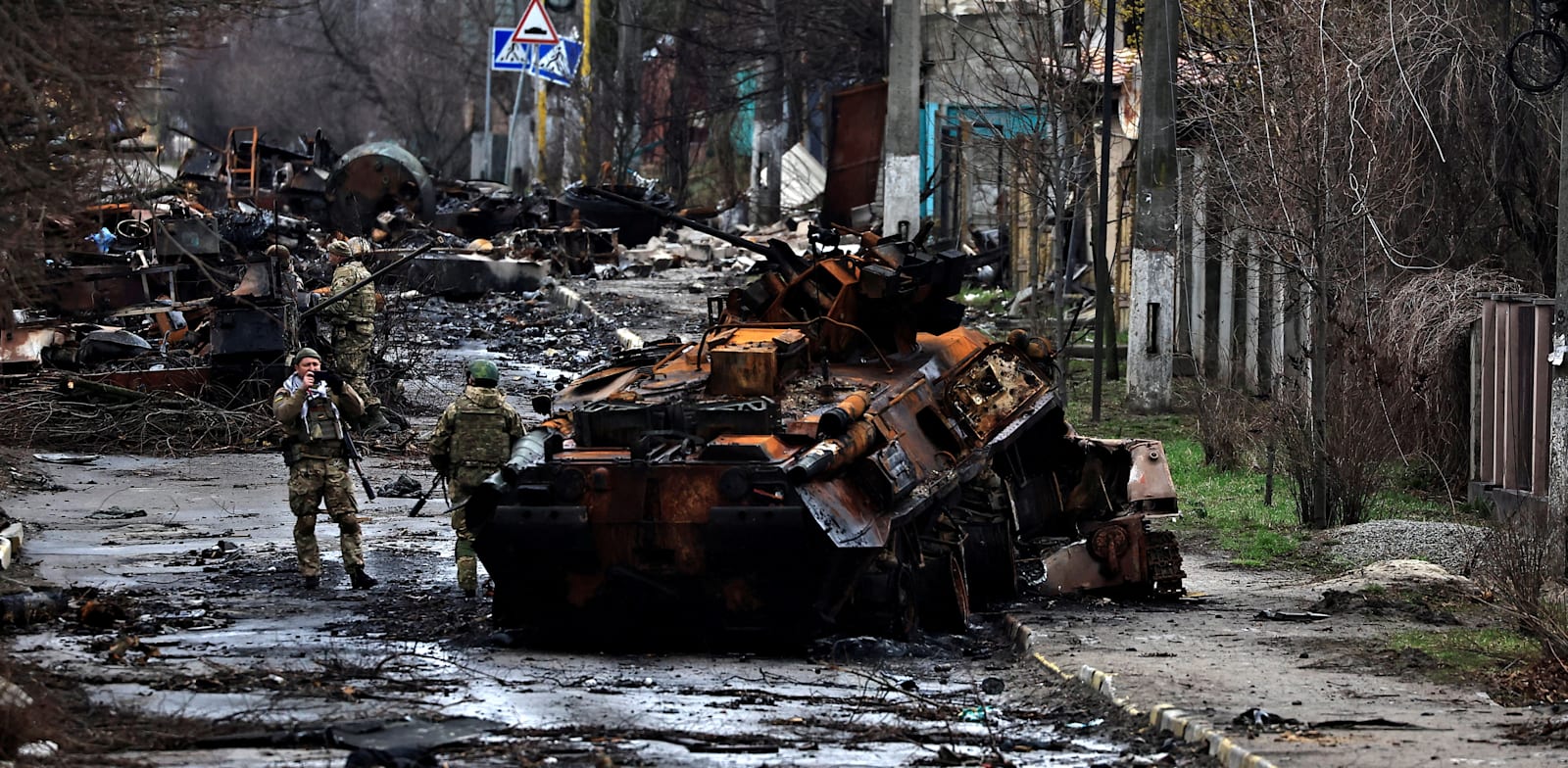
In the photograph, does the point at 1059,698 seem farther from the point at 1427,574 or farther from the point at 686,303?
the point at 686,303

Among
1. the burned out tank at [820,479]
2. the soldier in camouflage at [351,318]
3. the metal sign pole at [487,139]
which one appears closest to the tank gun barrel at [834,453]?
the burned out tank at [820,479]

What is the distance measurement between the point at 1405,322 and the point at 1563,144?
5.90m

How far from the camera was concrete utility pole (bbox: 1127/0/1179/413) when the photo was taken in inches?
937

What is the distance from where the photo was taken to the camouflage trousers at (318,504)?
1409 centimetres

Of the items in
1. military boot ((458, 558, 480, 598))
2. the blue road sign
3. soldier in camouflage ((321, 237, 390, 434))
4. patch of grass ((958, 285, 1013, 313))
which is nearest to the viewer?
military boot ((458, 558, 480, 598))

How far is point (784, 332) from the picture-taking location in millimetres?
13914

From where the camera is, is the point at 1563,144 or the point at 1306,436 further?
the point at 1306,436

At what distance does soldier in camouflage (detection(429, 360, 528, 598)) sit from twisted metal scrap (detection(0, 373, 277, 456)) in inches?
315

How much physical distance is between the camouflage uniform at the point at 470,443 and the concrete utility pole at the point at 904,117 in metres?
10.6

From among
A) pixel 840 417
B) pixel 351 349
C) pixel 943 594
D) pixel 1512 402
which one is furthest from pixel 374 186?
pixel 840 417

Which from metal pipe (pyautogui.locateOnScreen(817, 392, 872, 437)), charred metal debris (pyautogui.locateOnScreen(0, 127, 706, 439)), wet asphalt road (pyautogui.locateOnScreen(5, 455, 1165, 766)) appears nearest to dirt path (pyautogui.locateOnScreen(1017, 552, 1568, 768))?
wet asphalt road (pyautogui.locateOnScreen(5, 455, 1165, 766))

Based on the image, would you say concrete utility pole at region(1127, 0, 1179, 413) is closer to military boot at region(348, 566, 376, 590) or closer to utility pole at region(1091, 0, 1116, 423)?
utility pole at region(1091, 0, 1116, 423)

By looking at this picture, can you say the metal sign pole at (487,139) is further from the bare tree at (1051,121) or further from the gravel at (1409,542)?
the gravel at (1409,542)

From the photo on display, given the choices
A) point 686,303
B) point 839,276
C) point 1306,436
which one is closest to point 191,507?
point 839,276
